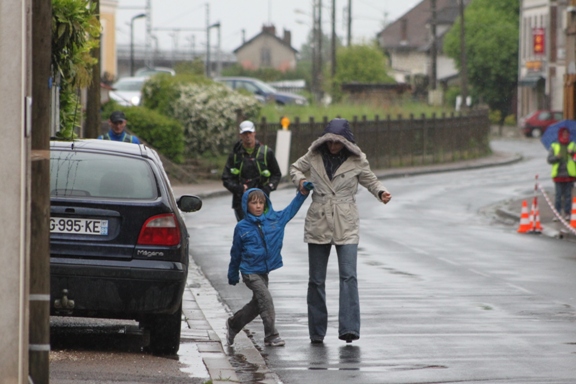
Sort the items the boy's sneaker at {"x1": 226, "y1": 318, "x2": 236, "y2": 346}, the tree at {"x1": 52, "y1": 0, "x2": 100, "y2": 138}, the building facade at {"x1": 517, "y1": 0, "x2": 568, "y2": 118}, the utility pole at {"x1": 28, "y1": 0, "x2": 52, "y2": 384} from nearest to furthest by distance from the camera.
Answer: the utility pole at {"x1": 28, "y1": 0, "x2": 52, "y2": 384} < the boy's sneaker at {"x1": 226, "y1": 318, "x2": 236, "y2": 346} < the tree at {"x1": 52, "y1": 0, "x2": 100, "y2": 138} < the building facade at {"x1": 517, "y1": 0, "x2": 568, "y2": 118}

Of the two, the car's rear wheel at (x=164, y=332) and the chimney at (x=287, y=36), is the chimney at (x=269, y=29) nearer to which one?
the chimney at (x=287, y=36)

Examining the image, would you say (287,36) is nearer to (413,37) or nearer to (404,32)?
(404,32)

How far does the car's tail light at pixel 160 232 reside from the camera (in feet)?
29.3

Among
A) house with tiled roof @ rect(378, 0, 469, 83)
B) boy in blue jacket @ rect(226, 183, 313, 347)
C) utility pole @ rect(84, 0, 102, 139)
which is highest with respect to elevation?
house with tiled roof @ rect(378, 0, 469, 83)

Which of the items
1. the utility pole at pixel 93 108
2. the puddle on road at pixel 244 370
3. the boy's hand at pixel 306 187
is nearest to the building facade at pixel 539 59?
the utility pole at pixel 93 108

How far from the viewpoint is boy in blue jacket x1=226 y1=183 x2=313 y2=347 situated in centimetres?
969

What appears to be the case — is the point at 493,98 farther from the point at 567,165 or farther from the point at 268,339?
the point at 268,339

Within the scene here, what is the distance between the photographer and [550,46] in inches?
2628

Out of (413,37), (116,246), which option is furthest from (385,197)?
(413,37)

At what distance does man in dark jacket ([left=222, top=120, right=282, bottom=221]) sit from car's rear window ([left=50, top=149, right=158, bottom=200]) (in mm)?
5003

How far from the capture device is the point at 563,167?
78.2 ft

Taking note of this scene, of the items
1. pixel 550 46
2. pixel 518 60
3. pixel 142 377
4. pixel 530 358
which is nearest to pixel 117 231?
pixel 142 377

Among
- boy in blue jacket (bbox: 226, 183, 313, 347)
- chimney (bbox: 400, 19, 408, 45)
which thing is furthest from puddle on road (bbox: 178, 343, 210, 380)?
chimney (bbox: 400, 19, 408, 45)

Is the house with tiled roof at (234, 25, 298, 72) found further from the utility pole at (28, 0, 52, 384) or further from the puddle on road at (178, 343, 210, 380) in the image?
the utility pole at (28, 0, 52, 384)
